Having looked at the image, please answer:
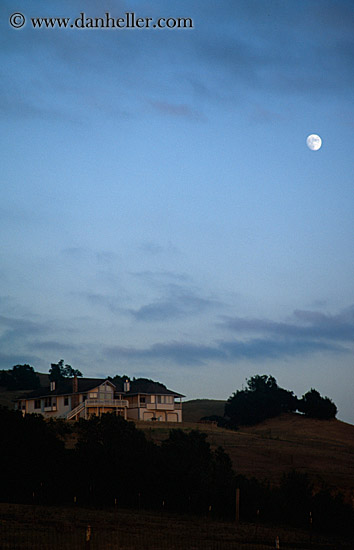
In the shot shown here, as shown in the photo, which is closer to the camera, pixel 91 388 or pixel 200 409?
pixel 91 388

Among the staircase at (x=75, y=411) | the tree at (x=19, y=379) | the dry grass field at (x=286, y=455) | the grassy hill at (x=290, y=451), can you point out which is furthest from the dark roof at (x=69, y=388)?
the tree at (x=19, y=379)

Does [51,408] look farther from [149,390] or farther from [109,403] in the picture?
[149,390]

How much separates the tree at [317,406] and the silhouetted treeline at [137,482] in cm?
6713

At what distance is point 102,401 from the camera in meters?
83.3

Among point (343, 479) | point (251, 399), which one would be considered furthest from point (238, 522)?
point (251, 399)

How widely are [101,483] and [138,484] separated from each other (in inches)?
93.2

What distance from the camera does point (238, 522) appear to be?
37.5 metres

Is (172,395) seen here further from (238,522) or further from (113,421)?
(238,522)

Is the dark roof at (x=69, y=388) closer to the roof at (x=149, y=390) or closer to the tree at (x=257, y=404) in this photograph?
the roof at (x=149, y=390)

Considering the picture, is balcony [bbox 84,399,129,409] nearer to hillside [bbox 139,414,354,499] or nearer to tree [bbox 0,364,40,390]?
hillside [bbox 139,414,354,499]

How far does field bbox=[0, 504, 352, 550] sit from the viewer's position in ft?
82.9

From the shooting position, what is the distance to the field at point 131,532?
2527 cm

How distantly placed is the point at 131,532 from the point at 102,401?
54486mm

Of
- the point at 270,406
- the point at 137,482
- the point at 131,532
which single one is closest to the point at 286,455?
the point at 137,482
